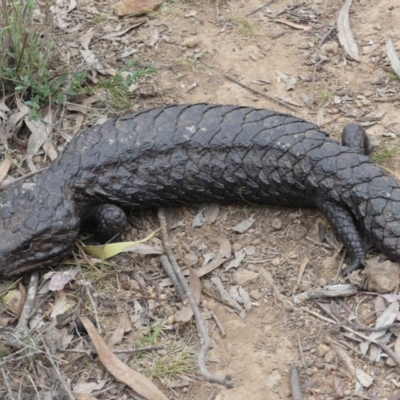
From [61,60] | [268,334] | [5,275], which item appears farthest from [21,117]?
[268,334]

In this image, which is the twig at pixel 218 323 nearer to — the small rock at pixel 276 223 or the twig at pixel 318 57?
the small rock at pixel 276 223

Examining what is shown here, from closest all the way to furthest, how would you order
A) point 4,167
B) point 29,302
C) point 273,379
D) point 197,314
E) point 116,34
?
point 273,379
point 197,314
point 29,302
point 4,167
point 116,34

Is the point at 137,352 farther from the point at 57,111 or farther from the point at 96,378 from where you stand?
the point at 57,111

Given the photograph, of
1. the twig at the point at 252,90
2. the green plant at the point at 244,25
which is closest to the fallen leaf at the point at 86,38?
the twig at the point at 252,90

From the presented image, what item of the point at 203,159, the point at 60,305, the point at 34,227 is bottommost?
the point at 60,305

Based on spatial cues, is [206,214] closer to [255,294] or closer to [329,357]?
[255,294]

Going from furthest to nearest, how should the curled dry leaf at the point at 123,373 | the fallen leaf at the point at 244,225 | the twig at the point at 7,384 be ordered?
1. the fallen leaf at the point at 244,225
2. the curled dry leaf at the point at 123,373
3. the twig at the point at 7,384

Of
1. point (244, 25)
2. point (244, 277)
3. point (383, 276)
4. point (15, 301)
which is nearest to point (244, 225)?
point (244, 277)
